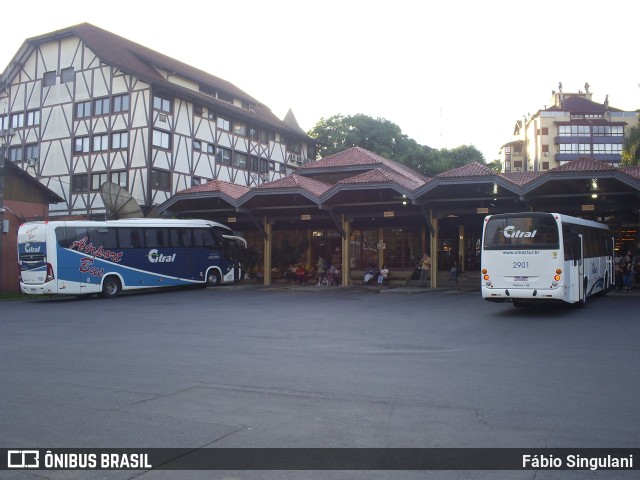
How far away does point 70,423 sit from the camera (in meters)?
5.79

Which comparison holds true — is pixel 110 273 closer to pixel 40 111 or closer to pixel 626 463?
pixel 40 111

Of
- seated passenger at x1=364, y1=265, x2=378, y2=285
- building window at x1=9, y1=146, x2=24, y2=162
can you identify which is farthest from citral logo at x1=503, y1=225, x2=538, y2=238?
building window at x1=9, y1=146, x2=24, y2=162

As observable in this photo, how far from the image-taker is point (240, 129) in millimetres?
43000

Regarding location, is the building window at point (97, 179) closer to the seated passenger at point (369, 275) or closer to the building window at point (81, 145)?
the building window at point (81, 145)

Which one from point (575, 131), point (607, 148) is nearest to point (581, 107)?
point (575, 131)

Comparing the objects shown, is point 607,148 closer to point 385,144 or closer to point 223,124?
point 385,144

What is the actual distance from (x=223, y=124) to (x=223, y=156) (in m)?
2.24

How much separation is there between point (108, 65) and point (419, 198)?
2227 centimetres

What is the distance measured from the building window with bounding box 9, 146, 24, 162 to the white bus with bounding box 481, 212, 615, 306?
34247mm

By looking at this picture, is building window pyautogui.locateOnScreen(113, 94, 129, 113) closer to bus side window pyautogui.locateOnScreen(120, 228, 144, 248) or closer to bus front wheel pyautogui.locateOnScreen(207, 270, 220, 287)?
bus front wheel pyautogui.locateOnScreen(207, 270, 220, 287)

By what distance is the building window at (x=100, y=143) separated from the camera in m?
36.8

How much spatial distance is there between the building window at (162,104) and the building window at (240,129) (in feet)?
20.1

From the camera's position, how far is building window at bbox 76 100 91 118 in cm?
3772

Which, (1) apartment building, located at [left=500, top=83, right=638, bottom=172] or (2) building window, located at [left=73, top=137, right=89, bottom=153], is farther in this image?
(1) apartment building, located at [left=500, top=83, right=638, bottom=172]
